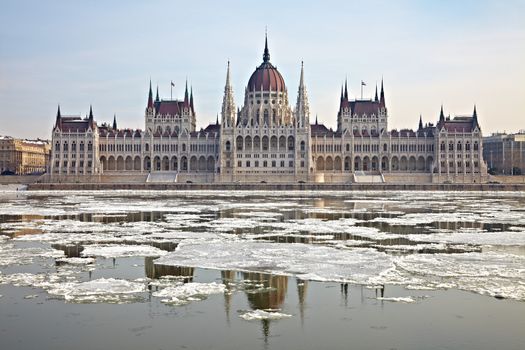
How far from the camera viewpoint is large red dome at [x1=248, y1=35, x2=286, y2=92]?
431 feet

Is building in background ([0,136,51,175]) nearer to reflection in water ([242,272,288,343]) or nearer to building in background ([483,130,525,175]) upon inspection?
building in background ([483,130,525,175])

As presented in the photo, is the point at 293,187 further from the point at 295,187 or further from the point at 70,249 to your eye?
the point at 70,249

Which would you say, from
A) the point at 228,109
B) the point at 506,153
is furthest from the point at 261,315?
the point at 506,153

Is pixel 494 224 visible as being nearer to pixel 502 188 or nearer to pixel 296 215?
pixel 296 215

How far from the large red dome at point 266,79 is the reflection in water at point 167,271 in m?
111

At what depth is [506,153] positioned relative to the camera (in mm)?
154500

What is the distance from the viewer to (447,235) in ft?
100

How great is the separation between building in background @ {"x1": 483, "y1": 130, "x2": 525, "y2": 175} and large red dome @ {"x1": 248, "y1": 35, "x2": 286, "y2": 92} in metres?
53.9

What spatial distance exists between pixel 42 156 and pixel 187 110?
6328 centimetres

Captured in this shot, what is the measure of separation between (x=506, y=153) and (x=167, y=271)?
14760 centimetres

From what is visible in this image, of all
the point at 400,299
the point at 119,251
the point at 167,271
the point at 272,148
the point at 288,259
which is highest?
the point at 272,148

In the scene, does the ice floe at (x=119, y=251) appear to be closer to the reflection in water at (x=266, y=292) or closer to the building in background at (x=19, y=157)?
the reflection in water at (x=266, y=292)

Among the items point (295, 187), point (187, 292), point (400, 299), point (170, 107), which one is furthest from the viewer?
point (170, 107)

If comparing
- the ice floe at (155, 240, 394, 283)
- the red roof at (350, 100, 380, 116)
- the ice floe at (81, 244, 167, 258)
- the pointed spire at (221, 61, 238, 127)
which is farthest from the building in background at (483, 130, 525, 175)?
the ice floe at (81, 244, 167, 258)
